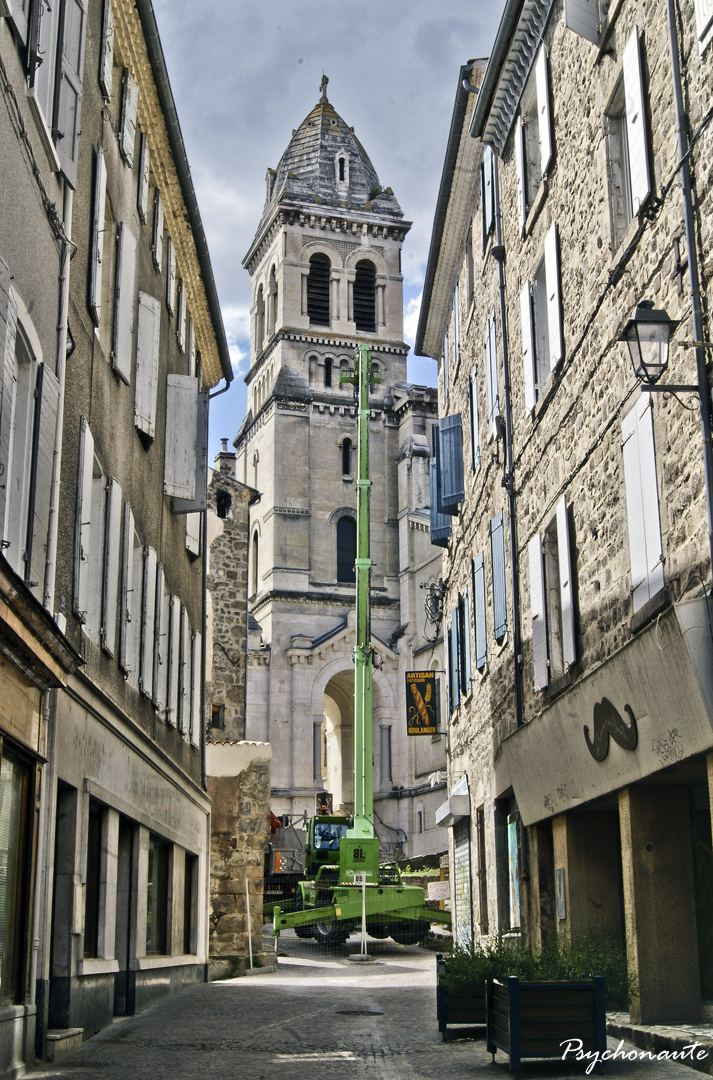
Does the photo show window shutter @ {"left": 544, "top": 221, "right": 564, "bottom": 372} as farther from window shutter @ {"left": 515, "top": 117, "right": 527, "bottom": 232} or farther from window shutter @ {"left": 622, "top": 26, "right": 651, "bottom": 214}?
A: window shutter @ {"left": 622, "top": 26, "right": 651, "bottom": 214}

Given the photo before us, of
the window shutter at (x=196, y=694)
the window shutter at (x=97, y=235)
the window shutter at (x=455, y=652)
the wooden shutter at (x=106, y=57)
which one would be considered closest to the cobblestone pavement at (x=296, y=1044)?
the window shutter at (x=196, y=694)

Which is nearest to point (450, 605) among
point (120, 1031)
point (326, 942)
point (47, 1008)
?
point (326, 942)

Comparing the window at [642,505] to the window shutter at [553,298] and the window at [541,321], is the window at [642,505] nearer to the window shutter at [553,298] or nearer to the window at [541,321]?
the window shutter at [553,298]

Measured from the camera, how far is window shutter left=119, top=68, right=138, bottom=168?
41.4 feet

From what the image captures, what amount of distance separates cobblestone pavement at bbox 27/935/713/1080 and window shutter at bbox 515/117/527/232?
8.59 m

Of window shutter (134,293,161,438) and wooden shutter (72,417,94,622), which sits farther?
window shutter (134,293,161,438)

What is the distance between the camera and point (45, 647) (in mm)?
8023

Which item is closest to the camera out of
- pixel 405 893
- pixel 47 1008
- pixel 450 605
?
pixel 47 1008

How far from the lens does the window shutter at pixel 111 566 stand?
1127 cm

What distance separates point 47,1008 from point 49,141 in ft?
19.9

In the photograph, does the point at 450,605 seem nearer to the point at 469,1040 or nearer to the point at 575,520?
the point at 575,520

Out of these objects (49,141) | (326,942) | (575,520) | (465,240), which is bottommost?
(326,942)

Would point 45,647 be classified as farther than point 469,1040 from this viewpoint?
No

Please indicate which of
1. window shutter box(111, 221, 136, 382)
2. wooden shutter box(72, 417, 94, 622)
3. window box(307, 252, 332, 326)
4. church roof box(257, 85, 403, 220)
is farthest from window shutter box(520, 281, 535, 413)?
church roof box(257, 85, 403, 220)
